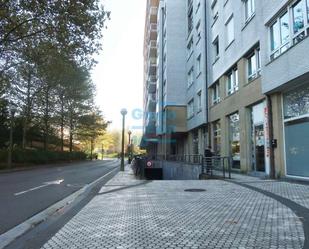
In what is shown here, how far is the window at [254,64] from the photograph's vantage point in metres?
18.7

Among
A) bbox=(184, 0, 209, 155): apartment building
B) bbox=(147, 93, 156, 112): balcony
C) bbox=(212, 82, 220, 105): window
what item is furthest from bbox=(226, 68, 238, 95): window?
bbox=(147, 93, 156, 112): balcony

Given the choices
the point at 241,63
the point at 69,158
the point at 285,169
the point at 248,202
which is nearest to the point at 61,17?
the point at 241,63

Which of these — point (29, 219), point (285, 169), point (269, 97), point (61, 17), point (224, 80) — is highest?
point (61, 17)

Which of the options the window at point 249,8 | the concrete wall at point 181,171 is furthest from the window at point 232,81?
the concrete wall at point 181,171

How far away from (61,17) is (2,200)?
12938 millimetres

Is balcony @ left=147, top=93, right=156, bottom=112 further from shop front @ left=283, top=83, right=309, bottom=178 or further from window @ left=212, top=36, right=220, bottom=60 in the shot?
shop front @ left=283, top=83, right=309, bottom=178

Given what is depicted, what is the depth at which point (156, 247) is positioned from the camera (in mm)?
5504

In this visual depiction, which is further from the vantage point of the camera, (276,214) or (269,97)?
(269,97)

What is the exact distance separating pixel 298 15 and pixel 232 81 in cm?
919

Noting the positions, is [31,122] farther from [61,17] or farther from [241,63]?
[241,63]

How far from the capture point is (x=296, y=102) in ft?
48.2

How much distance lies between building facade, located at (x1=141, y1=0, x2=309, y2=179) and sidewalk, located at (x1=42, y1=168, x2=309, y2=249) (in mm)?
4862

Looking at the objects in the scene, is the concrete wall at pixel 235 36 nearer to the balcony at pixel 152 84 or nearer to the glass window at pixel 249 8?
the glass window at pixel 249 8

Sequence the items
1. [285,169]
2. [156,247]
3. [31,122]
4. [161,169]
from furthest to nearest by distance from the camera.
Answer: [31,122] → [161,169] → [285,169] → [156,247]
